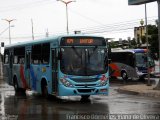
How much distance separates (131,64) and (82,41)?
2161cm

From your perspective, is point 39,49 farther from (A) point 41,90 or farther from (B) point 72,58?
(B) point 72,58

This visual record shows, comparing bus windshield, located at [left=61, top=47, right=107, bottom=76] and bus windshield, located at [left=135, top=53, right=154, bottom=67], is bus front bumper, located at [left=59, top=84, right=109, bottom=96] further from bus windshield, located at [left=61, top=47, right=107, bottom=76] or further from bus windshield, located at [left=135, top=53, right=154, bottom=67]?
bus windshield, located at [left=135, top=53, right=154, bottom=67]

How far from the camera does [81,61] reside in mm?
20203

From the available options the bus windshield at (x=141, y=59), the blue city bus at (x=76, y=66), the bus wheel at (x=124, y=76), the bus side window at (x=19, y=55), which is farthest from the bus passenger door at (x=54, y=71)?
the bus wheel at (x=124, y=76)

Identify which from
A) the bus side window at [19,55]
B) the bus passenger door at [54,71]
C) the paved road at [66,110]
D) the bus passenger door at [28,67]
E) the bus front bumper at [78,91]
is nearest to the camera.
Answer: the paved road at [66,110]

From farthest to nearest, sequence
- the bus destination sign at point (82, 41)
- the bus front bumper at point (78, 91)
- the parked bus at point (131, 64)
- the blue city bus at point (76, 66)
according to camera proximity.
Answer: the parked bus at point (131, 64) < the bus destination sign at point (82, 41) < the blue city bus at point (76, 66) < the bus front bumper at point (78, 91)

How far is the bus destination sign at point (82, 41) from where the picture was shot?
2033 cm

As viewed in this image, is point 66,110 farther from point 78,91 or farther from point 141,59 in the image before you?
point 141,59

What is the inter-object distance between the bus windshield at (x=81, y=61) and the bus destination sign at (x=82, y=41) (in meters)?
0.19

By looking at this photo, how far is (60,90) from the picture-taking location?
2012cm

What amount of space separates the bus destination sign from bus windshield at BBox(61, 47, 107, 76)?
0.19m

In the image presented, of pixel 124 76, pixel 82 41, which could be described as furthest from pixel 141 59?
pixel 82 41

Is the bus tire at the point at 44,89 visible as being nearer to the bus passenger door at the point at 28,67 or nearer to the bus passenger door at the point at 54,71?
the bus passenger door at the point at 54,71

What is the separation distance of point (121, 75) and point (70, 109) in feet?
85.9
